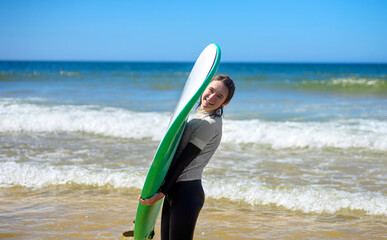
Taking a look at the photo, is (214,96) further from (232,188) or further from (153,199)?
(232,188)

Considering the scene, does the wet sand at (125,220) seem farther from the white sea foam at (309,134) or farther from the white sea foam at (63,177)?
the white sea foam at (309,134)

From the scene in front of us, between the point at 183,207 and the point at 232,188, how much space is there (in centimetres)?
260

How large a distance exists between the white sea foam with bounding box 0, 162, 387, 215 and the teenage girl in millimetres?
2370

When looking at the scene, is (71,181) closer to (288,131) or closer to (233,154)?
(233,154)

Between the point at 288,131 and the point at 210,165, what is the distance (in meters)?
2.82

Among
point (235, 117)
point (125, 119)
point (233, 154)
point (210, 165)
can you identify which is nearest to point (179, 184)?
point (210, 165)

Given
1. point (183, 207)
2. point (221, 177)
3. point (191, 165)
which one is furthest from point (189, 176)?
point (221, 177)

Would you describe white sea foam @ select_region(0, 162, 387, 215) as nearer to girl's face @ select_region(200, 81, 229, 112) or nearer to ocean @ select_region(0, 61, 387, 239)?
ocean @ select_region(0, 61, 387, 239)

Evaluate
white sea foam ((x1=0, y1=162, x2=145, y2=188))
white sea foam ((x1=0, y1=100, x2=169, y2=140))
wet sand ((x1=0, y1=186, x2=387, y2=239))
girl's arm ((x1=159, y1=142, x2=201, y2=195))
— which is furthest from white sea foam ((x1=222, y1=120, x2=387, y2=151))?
girl's arm ((x1=159, y1=142, x2=201, y2=195))

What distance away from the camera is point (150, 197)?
7.05 feet

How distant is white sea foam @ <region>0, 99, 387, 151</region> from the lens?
7.51 metres

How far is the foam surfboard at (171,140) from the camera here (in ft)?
6.50

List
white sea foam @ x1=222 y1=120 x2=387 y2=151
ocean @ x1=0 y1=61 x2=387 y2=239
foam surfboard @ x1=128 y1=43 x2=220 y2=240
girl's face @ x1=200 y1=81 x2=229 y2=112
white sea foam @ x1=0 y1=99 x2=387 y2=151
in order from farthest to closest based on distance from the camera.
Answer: white sea foam @ x1=0 y1=99 x2=387 y2=151
white sea foam @ x1=222 y1=120 x2=387 y2=151
ocean @ x1=0 y1=61 x2=387 y2=239
girl's face @ x1=200 y1=81 x2=229 y2=112
foam surfboard @ x1=128 y1=43 x2=220 y2=240

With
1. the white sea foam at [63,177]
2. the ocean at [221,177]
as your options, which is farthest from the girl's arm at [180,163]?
the white sea foam at [63,177]
